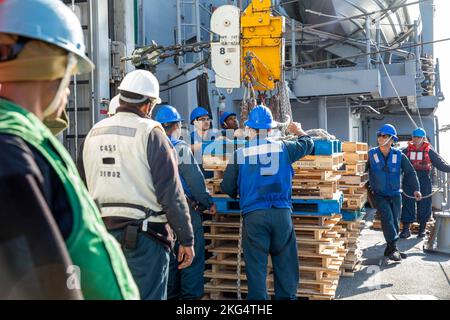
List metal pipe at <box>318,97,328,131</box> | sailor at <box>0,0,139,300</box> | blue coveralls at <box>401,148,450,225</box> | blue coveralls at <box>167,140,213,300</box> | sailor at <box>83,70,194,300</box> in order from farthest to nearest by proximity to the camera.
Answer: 1. metal pipe at <box>318,97,328,131</box>
2. blue coveralls at <box>401,148,450,225</box>
3. blue coveralls at <box>167,140,213,300</box>
4. sailor at <box>83,70,194,300</box>
5. sailor at <box>0,0,139,300</box>

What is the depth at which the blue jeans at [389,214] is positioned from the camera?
22.3 feet

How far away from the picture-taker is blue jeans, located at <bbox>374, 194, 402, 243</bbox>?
6.79 metres

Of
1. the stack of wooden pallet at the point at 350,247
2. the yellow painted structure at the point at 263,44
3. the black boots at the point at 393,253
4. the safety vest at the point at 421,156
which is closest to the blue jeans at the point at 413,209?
the safety vest at the point at 421,156

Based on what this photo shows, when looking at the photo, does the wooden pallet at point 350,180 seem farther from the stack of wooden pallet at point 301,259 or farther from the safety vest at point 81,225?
the safety vest at point 81,225

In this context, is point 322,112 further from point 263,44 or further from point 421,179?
point 263,44

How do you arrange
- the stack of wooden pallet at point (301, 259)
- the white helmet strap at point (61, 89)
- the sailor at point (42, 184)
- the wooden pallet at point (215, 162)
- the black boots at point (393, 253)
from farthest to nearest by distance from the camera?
1. the black boots at point (393, 253)
2. the wooden pallet at point (215, 162)
3. the stack of wooden pallet at point (301, 259)
4. the white helmet strap at point (61, 89)
5. the sailor at point (42, 184)

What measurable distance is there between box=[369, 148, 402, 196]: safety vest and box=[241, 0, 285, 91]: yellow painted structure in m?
2.17

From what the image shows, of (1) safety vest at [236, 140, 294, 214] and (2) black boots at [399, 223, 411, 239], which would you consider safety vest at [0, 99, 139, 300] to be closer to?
(1) safety vest at [236, 140, 294, 214]

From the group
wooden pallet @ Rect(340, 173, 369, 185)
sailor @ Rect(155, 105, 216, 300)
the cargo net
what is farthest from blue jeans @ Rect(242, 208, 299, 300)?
wooden pallet @ Rect(340, 173, 369, 185)

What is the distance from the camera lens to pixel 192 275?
4.71 metres

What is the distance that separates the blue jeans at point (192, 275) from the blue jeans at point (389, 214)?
328 centimetres

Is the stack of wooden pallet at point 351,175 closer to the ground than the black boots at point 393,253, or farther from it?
farther from it

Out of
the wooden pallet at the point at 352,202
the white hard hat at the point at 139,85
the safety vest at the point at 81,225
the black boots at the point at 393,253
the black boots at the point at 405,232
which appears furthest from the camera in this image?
the black boots at the point at 405,232
